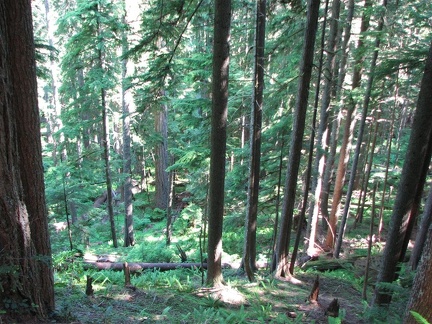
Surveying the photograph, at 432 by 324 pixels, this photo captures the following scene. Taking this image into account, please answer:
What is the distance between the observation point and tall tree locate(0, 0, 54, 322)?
308cm

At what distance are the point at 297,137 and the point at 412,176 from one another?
8.36ft

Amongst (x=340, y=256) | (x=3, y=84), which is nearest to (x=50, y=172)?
(x=3, y=84)

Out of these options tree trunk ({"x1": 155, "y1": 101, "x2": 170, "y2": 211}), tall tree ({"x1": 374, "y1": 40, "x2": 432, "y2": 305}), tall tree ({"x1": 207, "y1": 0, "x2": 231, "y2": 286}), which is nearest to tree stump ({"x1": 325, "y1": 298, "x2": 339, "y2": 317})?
tall tree ({"x1": 374, "y1": 40, "x2": 432, "y2": 305})

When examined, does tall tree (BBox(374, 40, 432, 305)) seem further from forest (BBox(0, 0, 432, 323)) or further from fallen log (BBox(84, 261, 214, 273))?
fallen log (BBox(84, 261, 214, 273))

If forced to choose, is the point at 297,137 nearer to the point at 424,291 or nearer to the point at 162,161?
the point at 424,291

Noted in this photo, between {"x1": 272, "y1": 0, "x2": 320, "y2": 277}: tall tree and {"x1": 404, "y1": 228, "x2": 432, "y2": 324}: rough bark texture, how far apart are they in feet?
15.4

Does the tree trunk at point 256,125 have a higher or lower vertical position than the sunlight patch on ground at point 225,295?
higher

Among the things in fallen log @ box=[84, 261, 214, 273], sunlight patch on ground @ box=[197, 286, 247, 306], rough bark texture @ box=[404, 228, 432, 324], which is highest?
rough bark texture @ box=[404, 228, 432, 324]

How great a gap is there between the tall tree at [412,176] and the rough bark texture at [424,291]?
2635 mm

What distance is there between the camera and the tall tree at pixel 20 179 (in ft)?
10.1

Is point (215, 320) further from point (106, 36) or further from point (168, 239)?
point (106, 36)

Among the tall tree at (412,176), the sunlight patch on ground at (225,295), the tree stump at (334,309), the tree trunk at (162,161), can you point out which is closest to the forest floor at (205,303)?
the sunlight patch on ground at (225,295)

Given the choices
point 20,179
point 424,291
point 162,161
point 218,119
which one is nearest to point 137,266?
point 218,119

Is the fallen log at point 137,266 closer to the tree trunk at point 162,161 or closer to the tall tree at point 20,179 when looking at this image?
the tall tree at point 20,179
